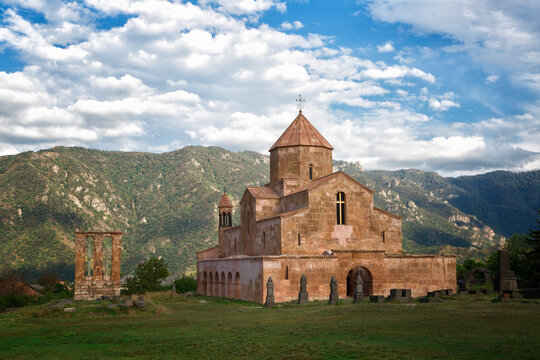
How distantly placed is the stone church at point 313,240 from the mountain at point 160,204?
43856mm

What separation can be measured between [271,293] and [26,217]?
6397 centimetres

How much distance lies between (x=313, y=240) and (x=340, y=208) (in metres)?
2.96

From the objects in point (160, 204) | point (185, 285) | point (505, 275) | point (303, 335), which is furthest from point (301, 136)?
point (160, 204)

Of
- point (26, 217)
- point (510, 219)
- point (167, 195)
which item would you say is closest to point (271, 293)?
point (26, 217)

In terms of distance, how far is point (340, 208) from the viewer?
31.4 metres

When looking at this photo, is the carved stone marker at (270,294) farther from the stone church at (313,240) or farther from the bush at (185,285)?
the bush at (185,285)

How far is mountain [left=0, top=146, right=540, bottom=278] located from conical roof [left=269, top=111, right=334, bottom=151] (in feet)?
144

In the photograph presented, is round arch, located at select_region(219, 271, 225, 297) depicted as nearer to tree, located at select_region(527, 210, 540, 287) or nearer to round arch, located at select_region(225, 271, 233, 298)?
round arch, located at select_region(225, 271, 233, 298)

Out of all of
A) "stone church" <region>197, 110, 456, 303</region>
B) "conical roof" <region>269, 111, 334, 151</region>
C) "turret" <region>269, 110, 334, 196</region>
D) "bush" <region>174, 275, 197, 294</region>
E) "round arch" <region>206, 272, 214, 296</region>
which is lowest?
"bush" <region>174, 275, 197, 294</region>

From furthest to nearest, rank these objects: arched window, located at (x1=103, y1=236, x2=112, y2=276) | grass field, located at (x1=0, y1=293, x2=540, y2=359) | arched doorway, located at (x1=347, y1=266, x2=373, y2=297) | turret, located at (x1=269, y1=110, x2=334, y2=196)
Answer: turret, located at (x1=269, y1=110, x2=334, y2=196) → arched window, located at (x1=103, y1=236, x2=112, y2=276) → arched doorway, located at (x1=347, y1=266, x2=373, y2=297) → grass field, located at (x1=0, y1=293, x2=540, y2=359)

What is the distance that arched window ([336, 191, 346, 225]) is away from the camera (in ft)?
102

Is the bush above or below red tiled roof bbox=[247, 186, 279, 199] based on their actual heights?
below

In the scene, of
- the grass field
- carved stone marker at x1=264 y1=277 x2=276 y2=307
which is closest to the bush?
carved stone marker at x1=264 y1=277 x2=276 y2=307

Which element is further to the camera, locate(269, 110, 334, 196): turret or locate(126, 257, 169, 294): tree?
locate(126, 257, 169, 294): tree
